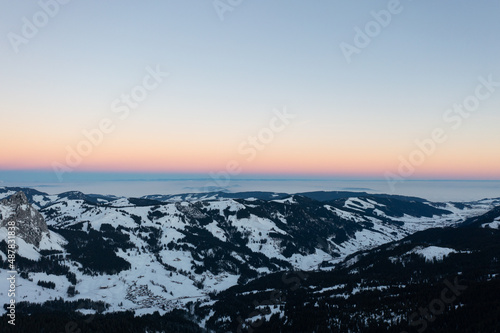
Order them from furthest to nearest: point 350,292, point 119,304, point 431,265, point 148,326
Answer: point 431,265 < point 119,304 < point 350,292 < point 148,326

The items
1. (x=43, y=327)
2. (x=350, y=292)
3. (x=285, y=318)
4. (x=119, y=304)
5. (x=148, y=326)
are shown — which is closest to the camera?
(x=43, y=327)

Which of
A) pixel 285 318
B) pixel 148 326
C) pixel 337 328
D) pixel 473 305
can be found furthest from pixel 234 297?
pixel 473 305

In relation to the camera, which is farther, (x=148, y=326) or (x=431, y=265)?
(x=431, y=265)

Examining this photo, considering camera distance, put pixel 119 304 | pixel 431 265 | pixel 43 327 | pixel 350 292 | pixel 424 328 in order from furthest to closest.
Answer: pixel 431 265 < pixel 119 304 < pixel 350 292 < pixel 43 327 < pixel 424 328

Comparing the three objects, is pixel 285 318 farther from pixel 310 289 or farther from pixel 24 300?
pixel 24 300

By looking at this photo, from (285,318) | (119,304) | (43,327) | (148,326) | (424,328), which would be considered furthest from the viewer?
(119,304)

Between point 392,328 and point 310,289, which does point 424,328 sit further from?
point 310,289

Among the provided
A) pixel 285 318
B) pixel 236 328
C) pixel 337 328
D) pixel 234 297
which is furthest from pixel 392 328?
pixel 234 297

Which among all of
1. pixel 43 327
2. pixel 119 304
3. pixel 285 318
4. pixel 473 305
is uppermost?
pixel 473 305

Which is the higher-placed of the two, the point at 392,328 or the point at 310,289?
the point at 392,328
